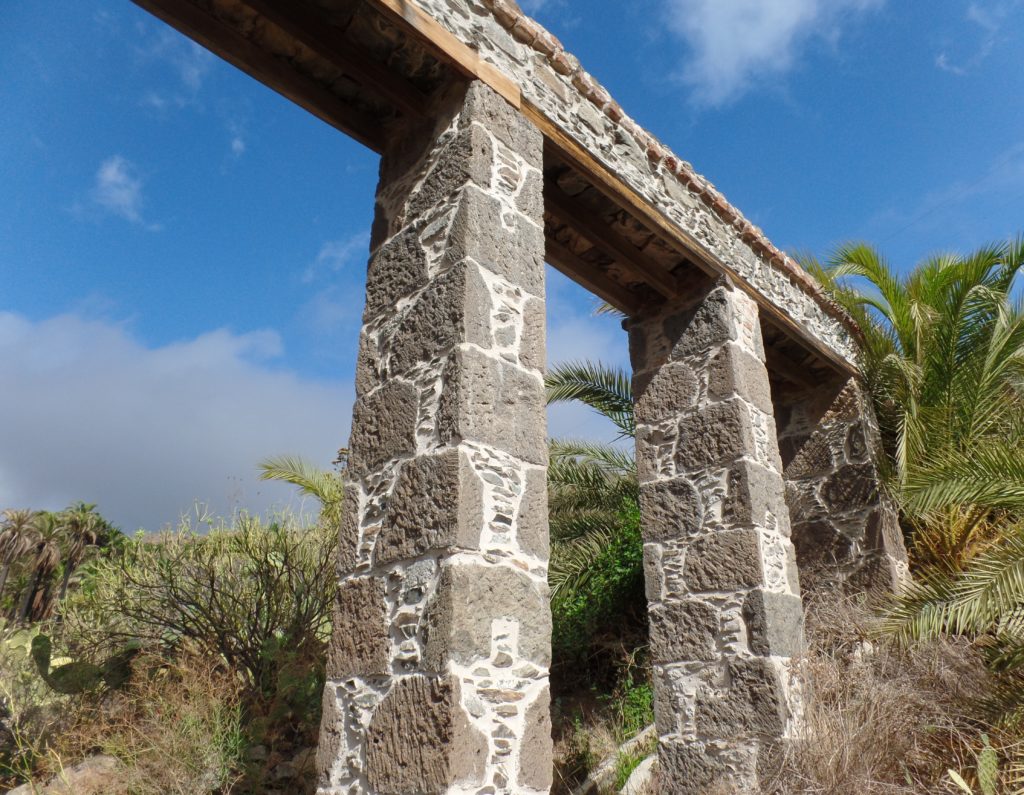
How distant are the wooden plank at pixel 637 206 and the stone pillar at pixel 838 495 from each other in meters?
0.91

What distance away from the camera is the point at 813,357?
6.55 metres

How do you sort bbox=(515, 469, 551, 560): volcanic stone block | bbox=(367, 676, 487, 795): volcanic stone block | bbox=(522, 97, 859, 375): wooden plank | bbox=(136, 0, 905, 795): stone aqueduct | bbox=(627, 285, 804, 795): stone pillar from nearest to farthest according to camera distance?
1. bbox=(367, 676, 487, 795): volcanic stone block
2. bbox=(136, 0, 905, 795): stone aqueduct
3. bbox=(515, 469, 551, 560): volcanic stone block
4. bbox=(522, 97, 859, 375): wooden plank
5. bbox=(627, 285, 804, 795): stone pillar

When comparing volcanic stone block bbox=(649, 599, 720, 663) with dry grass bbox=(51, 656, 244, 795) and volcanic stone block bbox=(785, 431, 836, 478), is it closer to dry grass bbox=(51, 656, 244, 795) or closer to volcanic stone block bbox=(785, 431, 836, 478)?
volcanic stone block bbox=(785, 431, 836, 478)

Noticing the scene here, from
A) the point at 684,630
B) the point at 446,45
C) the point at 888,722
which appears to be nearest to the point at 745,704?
the point at 684,630

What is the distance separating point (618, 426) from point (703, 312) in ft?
11.8

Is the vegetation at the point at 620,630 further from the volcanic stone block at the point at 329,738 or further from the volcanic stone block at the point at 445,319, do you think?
the volcanic stone block at the point at 445,319

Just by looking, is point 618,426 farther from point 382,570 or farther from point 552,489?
point 382,570

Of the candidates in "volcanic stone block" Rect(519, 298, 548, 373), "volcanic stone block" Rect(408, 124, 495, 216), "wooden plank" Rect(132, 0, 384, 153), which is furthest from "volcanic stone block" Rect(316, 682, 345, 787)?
"wooden plank" Rect(132, 0, 384, 153)

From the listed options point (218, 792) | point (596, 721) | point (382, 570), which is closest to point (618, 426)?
point (596, 721)

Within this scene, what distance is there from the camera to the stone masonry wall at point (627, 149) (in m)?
3.77

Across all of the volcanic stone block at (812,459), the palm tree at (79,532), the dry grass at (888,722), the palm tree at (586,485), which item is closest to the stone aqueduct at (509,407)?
the dry grass at (888,722)

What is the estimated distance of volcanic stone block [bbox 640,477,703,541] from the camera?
484 centimetres

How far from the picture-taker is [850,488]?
6.32 meters

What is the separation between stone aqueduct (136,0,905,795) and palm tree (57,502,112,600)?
19.0m
